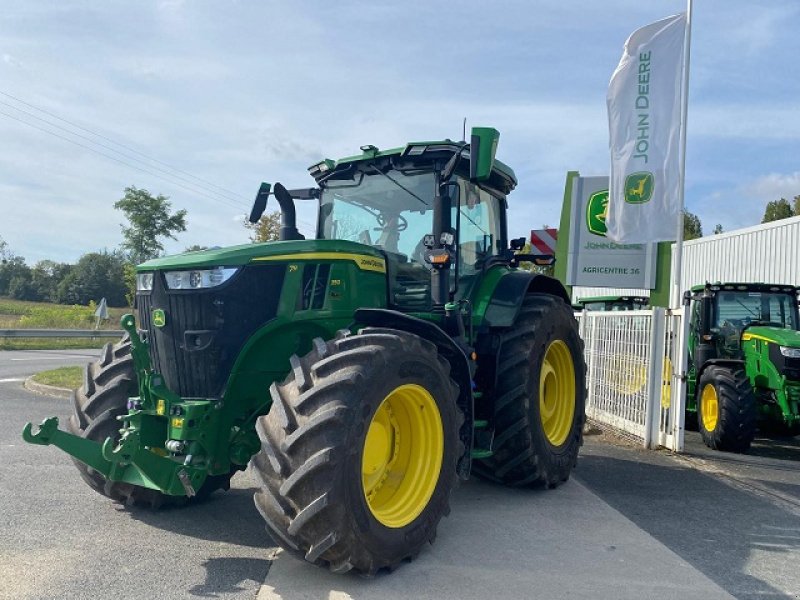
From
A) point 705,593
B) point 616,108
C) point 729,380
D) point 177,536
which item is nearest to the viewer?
point 705,593

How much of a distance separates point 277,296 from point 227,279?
1.04 feet

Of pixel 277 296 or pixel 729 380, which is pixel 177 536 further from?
pixel 729 380

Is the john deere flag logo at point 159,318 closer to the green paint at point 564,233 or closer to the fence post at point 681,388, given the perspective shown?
the fence post at point 681,388

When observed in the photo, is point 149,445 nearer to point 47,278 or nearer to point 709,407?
point 709,407

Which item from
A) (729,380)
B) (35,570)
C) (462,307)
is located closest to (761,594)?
(462,307)

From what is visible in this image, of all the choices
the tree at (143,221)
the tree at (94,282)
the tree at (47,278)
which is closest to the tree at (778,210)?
the tree at (143,221)

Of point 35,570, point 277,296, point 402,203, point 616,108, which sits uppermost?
point 616,108

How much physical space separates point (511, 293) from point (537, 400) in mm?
904

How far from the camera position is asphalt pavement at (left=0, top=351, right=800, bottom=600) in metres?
3.69

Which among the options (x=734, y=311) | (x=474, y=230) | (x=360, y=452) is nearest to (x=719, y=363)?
(x=734, y=311)

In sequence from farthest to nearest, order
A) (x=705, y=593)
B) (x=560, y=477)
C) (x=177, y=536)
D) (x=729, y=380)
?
(x=729, y=380) → (x=560, y=477) → (x=177, y=536) → (x=705, y=593)

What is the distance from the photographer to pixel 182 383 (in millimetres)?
4254

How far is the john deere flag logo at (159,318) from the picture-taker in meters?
4.30

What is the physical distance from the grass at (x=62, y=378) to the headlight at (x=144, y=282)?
7.34 m
